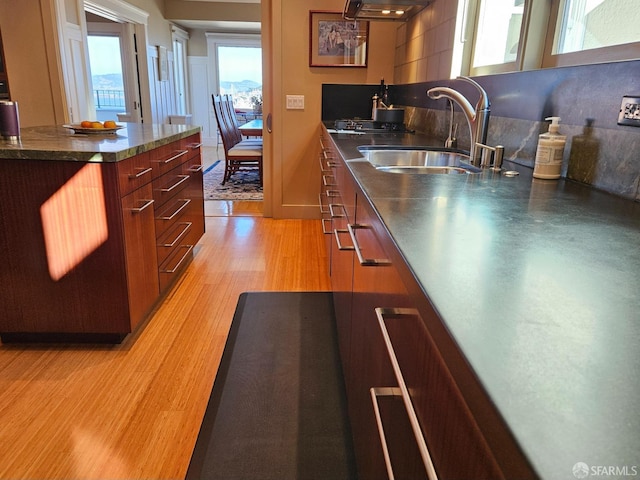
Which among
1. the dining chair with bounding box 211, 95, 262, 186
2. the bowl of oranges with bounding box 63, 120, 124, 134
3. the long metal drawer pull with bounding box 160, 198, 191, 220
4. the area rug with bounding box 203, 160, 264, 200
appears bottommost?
the area rug with bounding box 203, 160, 264, 200

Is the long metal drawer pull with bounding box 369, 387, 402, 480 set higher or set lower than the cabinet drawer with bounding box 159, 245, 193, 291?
higher

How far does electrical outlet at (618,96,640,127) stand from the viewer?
3.58 ft

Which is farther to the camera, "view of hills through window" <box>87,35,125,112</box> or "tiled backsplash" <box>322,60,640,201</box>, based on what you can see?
"view of hills through window" <box>87,35,125,112</box>

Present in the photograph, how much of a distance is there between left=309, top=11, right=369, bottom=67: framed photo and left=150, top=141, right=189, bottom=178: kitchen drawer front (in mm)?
1650

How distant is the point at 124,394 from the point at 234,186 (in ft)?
12.8

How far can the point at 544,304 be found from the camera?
54 centimetres

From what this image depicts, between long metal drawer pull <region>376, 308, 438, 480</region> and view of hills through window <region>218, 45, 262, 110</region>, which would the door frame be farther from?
long metal drawer pull <region>376, 308, 438, 480</region>

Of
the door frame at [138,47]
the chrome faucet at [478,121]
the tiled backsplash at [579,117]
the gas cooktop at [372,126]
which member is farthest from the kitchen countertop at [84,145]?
the door frame at [138,47]

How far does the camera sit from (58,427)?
147cm

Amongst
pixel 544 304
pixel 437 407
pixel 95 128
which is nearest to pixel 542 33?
pixel 544 304

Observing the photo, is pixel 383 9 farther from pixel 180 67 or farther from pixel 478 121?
pixel 180 67

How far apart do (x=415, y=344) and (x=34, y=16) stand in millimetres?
5145

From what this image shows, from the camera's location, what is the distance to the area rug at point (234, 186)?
16.0 ft

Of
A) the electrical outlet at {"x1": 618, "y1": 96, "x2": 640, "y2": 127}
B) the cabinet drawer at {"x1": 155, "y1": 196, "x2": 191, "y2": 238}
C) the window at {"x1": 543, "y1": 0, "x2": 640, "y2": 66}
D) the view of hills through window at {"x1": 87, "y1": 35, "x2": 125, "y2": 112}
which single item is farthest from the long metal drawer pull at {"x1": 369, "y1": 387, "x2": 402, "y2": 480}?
the view of hills through window at {"x1": 87, "y1": 35, "x2": 125, "y2": 112}
